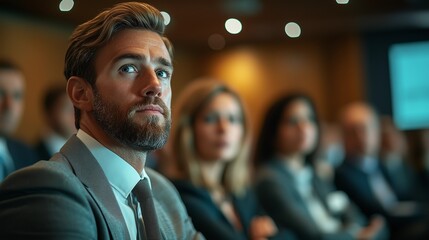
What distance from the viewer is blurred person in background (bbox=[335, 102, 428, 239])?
13.3 ft

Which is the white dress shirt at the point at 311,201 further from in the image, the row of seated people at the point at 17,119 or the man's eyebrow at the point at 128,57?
the man's eyebrow at the point at 128,57

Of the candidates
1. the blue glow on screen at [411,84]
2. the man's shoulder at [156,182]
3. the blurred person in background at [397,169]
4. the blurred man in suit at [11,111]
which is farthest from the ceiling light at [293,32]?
the man's shoulder at [156,182]

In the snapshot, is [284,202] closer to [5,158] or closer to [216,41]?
[5,158]

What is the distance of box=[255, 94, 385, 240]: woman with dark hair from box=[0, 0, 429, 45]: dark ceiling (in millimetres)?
2383

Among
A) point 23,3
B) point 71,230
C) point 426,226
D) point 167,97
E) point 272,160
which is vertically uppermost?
point 23,3

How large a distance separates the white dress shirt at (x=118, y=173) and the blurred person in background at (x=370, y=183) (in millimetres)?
2900

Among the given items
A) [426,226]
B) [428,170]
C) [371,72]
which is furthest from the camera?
[371,72]

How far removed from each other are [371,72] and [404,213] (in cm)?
438

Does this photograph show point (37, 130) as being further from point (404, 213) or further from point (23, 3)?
point (404, 213)

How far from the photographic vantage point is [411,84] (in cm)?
814

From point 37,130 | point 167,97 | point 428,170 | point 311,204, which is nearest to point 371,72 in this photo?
point 428,170

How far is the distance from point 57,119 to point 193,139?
1.67 m

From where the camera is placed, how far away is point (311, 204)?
3242mm

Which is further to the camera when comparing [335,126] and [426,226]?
[335,126]
